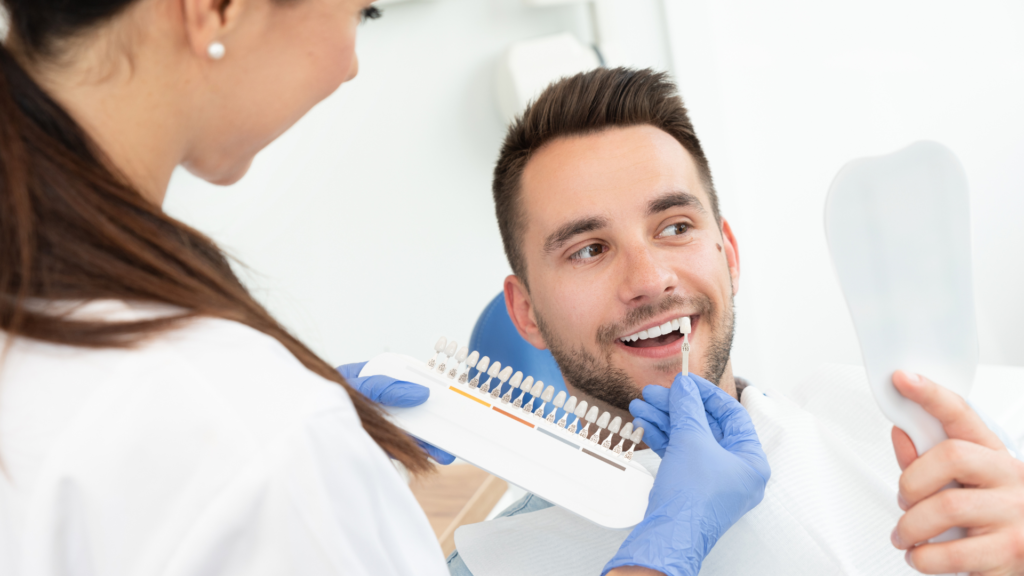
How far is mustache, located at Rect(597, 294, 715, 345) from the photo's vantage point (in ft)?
4.16

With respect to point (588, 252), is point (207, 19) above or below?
above

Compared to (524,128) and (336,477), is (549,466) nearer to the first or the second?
(336,477)

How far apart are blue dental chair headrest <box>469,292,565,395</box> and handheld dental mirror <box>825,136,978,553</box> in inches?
36.0

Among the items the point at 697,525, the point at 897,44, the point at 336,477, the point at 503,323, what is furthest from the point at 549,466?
the point at 897,44

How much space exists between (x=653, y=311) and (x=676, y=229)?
0.63 ft

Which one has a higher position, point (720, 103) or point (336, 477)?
point (720, 103)

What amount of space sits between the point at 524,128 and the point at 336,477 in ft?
3.72

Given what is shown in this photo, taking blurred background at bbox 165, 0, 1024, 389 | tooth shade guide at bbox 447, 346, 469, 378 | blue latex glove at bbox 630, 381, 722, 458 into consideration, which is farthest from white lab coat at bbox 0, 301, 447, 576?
blurred background at bbox 165, 0, 1024, 389

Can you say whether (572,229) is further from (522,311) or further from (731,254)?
(731,254)

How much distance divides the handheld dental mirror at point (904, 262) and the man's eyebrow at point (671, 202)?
0.52m

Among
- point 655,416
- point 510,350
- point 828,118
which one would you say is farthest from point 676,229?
point 828,118

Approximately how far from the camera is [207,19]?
1.92 feet

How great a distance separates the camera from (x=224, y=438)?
1.67ft

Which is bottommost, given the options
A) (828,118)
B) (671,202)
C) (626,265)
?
(626,265)
